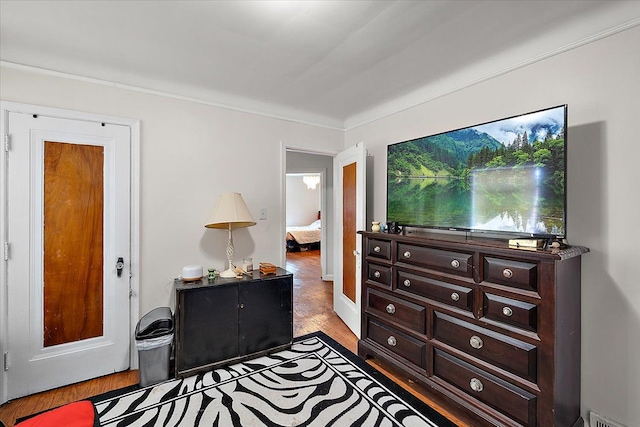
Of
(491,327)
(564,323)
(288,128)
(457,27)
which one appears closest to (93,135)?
(288,128)

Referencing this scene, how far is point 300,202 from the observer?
10.3 metres

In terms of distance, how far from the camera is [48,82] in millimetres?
2246

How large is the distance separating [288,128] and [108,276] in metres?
2.28

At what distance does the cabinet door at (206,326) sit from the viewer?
7.66 ft

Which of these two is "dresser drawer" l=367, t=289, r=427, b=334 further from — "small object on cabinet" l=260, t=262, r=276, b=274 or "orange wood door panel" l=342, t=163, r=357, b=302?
"small object on cabinet" l=260, t=262, r=276, b=274

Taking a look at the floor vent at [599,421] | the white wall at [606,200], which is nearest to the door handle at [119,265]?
the white wall at [606,200]

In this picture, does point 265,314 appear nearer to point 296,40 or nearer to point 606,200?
point 296,40

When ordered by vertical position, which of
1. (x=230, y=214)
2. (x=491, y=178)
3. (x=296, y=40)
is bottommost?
(x=230, y=214)

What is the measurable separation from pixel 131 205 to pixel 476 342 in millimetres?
2837

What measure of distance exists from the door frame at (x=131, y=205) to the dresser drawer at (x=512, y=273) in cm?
273

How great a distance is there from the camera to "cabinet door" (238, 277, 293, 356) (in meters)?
2.58

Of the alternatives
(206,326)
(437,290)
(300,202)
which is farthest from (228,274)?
(300,202)

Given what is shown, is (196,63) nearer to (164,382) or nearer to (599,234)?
(164,382)

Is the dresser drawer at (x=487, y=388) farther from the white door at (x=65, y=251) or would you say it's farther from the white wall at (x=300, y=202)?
the white wall at (x=300, y=202)
